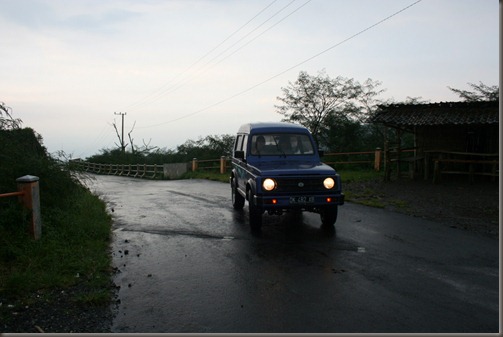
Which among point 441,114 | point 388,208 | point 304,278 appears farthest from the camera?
point 441,114

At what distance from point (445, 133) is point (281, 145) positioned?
11.6m

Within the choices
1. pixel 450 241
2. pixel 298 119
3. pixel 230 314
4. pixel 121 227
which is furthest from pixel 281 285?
pixel 298 119

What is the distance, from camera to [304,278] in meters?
4.91

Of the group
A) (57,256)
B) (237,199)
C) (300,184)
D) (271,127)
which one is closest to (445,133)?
(237,199)

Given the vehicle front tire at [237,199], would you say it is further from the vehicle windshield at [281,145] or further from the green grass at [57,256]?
the green grass at [57,256]

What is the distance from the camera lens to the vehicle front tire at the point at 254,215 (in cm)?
735

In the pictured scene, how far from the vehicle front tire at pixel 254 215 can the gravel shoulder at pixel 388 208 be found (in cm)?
353

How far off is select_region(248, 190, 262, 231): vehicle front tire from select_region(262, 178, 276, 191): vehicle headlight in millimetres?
467

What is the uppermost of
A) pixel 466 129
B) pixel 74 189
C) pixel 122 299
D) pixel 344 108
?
pixel 344 108

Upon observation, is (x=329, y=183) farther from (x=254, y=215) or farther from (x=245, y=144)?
(x=245, y=144)

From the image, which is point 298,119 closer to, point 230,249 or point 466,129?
point 466,129

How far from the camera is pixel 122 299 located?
433 centimetres

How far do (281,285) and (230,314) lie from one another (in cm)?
98

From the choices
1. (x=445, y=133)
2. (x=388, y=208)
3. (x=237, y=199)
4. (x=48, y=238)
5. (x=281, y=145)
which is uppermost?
(x=445, y=133)
